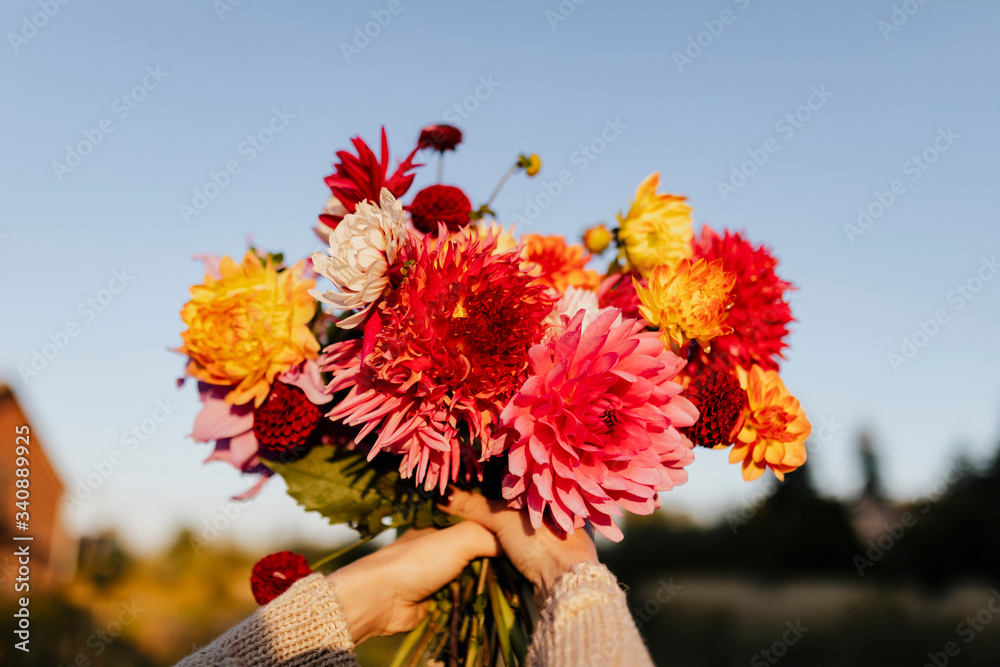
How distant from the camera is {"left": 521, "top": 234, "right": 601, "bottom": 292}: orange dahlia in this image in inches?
55.6

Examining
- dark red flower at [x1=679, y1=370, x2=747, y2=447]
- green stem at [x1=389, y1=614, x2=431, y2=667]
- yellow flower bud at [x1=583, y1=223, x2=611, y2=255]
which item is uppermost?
yellow flower bud at [x1=583, y1=223, x2=611, y2=255]

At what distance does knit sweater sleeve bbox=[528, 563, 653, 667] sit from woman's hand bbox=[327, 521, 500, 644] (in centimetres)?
28

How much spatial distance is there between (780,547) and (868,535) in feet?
5.46

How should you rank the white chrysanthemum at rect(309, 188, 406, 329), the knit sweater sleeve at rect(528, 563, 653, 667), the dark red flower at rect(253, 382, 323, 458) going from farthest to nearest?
the dark red flower at rect(253, 382, 323, 458)
the white chrysanthemum at rect(309, 188, 406, 329)
the knit sweater sleeve at rect(528, 563, 653, 667)

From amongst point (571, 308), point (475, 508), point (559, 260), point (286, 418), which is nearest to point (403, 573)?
point (475, 508)

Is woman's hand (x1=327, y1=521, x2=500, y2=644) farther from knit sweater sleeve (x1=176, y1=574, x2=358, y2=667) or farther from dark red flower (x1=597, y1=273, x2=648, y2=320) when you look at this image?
dark red flower (x1=597, y1=273, x2=648, y2=320)

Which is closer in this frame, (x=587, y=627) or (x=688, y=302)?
(x=587, y=627)

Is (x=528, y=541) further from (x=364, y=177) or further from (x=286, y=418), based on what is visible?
(x=364, y=177)

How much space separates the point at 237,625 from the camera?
119 cm

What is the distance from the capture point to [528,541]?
1222 millimetres

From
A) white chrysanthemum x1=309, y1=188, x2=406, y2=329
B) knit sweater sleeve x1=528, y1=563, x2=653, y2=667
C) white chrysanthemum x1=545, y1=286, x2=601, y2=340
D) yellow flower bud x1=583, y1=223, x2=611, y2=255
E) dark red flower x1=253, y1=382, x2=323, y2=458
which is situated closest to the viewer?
knit sweater sleeve x1=528, y1=563, x2=653, y2=667

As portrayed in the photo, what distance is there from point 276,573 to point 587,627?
2.30 feet

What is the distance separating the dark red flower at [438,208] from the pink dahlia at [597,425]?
0.31 meters

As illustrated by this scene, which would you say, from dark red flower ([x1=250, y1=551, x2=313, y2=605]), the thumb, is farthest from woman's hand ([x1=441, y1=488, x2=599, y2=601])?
dark red flower ([x1=250, y1=551, x2=313, y2=605])
